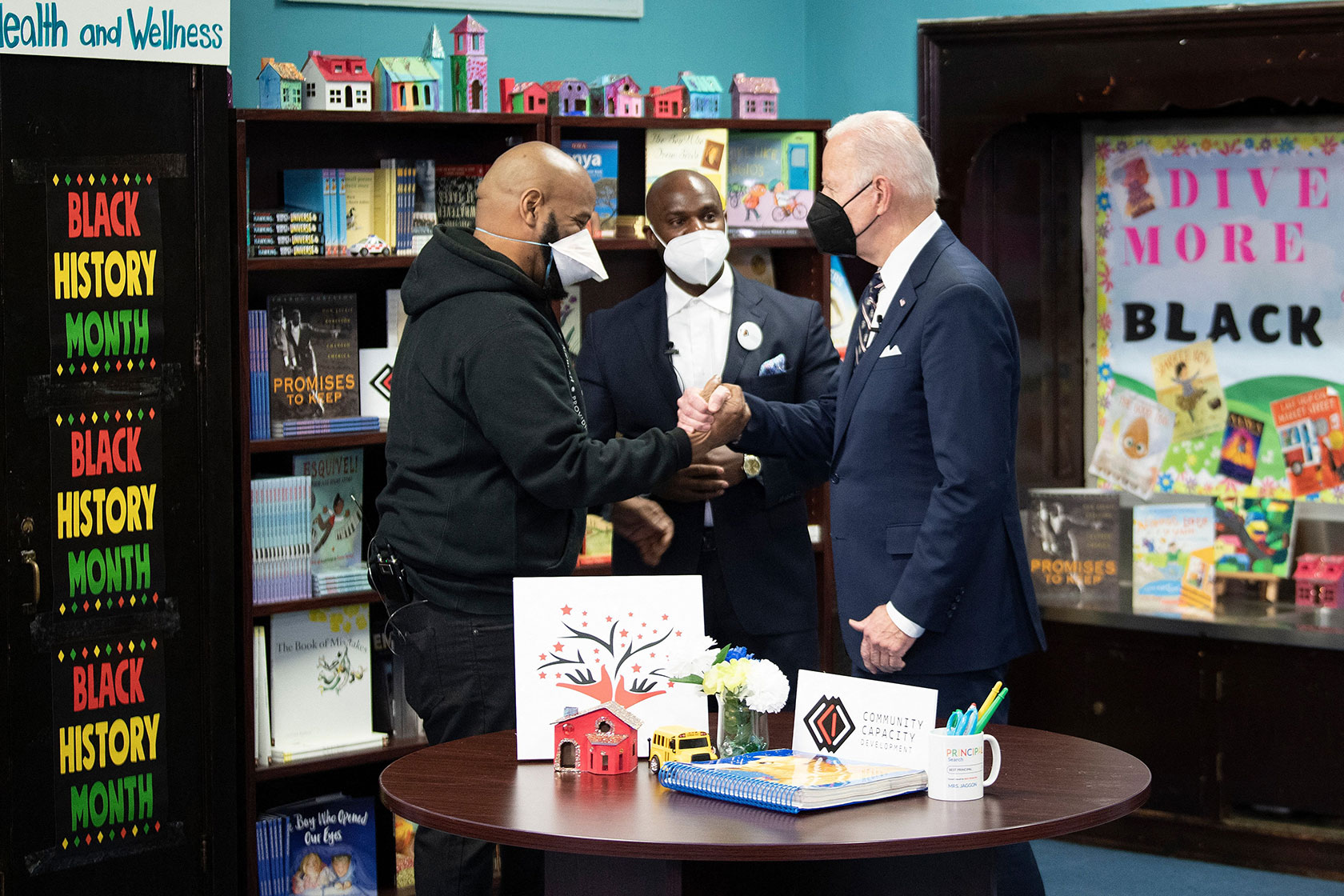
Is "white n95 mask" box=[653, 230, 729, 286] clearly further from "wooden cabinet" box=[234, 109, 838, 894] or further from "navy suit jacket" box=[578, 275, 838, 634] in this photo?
"wooden cabinet" box=[234, 109, 838, 894]

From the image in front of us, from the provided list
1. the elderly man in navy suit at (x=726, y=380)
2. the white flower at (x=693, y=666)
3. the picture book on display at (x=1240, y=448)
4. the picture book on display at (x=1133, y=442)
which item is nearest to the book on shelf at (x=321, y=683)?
the elderly man in navy suit at (x=726, y=380)

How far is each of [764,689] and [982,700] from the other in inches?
25.3

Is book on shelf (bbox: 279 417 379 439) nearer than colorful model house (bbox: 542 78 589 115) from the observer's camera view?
Yes

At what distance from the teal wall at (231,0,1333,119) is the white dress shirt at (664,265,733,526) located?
122 centimetres

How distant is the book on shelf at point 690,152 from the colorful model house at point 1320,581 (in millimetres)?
2106

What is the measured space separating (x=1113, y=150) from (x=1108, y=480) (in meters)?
1.08

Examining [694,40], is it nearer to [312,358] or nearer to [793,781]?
[312,358]

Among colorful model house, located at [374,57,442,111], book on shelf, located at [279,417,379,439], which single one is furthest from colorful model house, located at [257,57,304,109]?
book on shelf, located at [279,417,379,439]

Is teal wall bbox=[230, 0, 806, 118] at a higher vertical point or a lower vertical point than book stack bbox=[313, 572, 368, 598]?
higher

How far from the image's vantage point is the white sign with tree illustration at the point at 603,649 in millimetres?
2389

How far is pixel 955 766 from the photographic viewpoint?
82.0 inches

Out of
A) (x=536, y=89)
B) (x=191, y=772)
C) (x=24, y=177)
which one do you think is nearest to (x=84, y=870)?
(x=191, y=772)

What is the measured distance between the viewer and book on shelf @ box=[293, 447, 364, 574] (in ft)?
13.0

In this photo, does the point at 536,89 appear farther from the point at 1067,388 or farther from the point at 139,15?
the point at 1067,388
